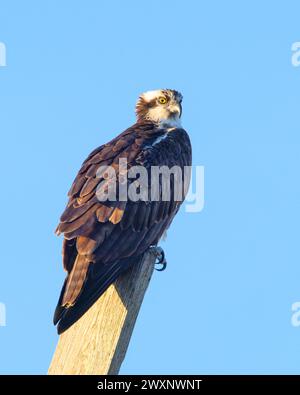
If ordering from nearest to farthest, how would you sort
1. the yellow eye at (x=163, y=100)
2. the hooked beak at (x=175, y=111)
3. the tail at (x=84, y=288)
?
the tail at (x=84, y=288) → the hooked beak at (x=175, y=111) → the yellow eye at (x=163, y=100)

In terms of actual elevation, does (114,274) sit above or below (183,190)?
below

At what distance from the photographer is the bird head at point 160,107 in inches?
438

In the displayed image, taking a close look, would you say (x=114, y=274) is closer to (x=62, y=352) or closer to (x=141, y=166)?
(x=62, y=352)

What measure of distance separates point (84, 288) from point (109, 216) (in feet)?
4.07

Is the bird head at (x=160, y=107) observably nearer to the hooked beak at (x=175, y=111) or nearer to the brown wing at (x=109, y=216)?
the hooked beak at (x=175, y=111)

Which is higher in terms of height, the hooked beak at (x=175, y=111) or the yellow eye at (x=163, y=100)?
the yellow eye at (x=163, y=100)

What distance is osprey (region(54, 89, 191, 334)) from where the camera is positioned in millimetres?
6521

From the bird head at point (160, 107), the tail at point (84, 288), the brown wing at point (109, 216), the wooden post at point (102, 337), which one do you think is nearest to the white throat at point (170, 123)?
the bird head at point (160, 107)

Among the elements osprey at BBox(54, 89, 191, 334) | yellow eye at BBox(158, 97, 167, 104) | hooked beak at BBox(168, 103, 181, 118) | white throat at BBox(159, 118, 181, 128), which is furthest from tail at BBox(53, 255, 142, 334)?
yellow eye at BBox(158, 97, 167, 104)
